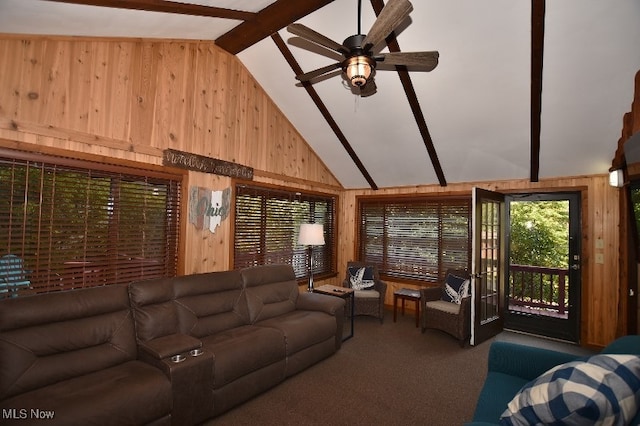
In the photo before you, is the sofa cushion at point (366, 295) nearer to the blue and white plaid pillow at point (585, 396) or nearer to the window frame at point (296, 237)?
the window frame at point (296, 237)

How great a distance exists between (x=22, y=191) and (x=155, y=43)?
1.92 m

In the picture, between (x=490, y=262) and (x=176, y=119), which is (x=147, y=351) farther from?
(x=490, y=262)

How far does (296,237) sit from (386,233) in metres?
1.75

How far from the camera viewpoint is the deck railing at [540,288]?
5504 millimetres

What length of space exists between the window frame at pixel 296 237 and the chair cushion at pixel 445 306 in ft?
6.37

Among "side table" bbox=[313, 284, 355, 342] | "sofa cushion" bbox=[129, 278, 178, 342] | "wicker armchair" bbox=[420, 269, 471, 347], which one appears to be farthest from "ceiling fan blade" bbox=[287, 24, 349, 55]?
"wicker armchair" bbox=[420, 269, 471, 347]

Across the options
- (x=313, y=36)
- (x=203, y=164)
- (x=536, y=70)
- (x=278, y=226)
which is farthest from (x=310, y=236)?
(x=536, y=70)

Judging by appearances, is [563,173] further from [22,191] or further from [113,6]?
[22,191]

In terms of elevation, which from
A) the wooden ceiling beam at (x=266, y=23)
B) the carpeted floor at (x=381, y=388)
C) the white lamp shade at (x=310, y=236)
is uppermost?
the wooden ceiling beam at (x=266, y=23)

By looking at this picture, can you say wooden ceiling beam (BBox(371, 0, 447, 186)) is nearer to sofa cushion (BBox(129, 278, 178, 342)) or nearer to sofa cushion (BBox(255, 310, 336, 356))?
sofa cushion (BBox(255, 310, 336, 356))

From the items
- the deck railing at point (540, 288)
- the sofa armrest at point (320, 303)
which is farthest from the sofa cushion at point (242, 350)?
the deck railing at point (540, 288)

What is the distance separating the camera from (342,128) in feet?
15.7

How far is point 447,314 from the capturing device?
4.26 metres

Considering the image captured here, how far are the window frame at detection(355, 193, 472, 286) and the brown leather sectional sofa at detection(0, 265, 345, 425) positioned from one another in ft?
8.17
